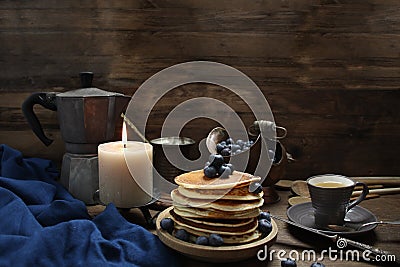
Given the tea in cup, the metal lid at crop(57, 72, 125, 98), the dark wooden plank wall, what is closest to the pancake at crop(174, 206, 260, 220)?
the tea in cup

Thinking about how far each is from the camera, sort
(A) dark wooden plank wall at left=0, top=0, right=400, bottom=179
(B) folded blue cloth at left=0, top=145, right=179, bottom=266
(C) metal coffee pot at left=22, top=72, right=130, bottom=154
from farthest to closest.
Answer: (A) dark wooden plank wall at left=0, top=0, right=400, bottom=179 < (C) metal coffee pot at left=22, top=72, right=130, bottom=154 < (B) folded blue cloth at left=0, top=145, right=179, bottom=266

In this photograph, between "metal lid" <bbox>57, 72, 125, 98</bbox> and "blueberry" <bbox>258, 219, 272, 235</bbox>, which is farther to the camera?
"metal lid" <bbox>57, 72, 125, 98</bbox>

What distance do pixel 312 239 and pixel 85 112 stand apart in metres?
0.57

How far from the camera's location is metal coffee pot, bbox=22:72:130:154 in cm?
106

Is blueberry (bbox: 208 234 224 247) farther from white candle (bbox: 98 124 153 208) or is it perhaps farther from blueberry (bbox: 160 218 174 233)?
white candle (bbox: 98 124 153 208)

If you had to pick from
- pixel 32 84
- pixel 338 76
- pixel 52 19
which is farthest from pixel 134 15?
pixel 338 76

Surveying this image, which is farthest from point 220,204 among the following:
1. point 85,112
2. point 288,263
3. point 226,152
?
point 85,112

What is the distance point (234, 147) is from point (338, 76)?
441 mm

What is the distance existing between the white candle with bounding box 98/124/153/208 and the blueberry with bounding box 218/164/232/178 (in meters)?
0.18

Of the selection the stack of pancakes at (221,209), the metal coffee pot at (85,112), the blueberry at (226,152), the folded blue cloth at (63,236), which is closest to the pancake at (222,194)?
the stack of pancakes at (221,209)

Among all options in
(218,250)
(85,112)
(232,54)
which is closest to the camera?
(218,250)

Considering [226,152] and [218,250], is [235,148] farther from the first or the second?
[218,250]

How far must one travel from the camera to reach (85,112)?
1.06m

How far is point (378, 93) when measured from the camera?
1.35m
